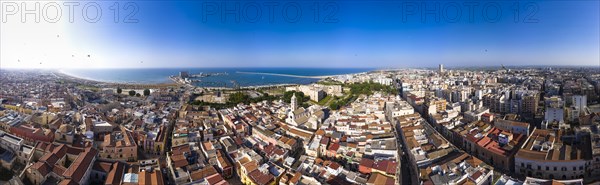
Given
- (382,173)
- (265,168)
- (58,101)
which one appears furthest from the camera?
(58,101)

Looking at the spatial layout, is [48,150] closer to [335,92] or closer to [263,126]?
[263,126]

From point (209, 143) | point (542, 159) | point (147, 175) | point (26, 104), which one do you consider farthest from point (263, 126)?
point (26, 104)

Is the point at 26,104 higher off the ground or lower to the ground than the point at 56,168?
higher

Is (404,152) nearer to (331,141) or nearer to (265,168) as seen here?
(331,141)

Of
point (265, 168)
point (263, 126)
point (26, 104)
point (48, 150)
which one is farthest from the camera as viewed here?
point (26, 104)

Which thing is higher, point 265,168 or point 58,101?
point 58,101

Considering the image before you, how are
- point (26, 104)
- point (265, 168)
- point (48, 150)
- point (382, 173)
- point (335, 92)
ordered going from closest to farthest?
point (382, 173) < point (265, 168) < point (48, 150) < point (26, 104) < point (335, 92)

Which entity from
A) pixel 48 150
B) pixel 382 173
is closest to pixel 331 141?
pixel 382 173

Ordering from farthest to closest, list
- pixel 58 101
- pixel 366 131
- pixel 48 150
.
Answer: pixel 58 101 → pixel 366 131 → pixel 48 150

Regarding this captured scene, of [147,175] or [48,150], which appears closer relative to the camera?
[147,175]
